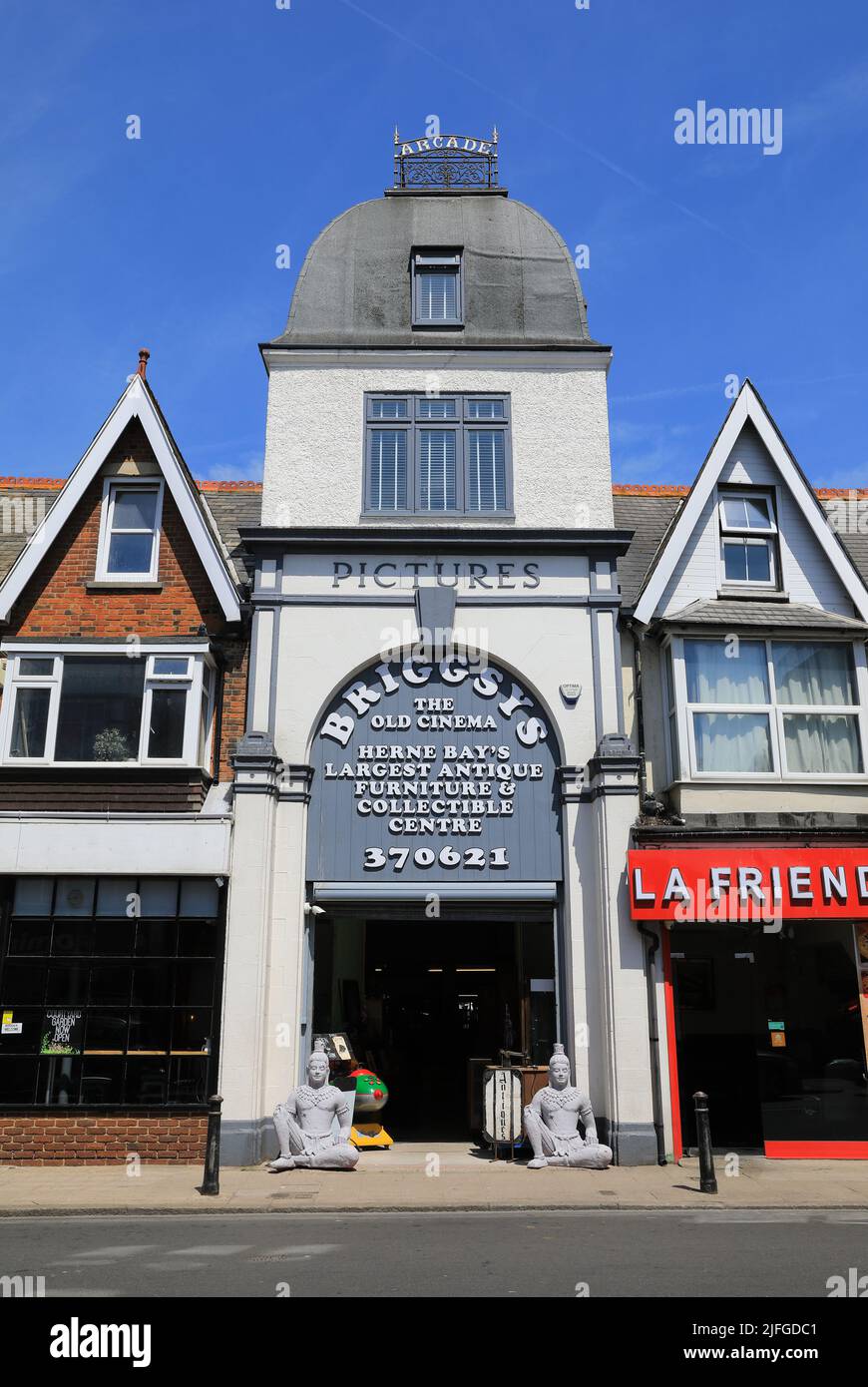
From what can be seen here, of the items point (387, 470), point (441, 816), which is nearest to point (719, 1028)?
point (441, 816)

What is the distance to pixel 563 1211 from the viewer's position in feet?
35.1

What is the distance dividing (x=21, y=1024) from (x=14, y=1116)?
113 cm

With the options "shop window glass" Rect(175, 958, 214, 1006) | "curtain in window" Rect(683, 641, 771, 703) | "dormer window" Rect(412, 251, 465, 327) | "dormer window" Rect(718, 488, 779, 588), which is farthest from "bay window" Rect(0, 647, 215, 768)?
"dormer window" Rect(718, 488, 779, 588)

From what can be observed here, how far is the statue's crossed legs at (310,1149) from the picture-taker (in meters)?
12.8

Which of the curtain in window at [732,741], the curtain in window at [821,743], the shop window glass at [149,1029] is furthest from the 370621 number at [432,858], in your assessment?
the curtain in window at [821,743]

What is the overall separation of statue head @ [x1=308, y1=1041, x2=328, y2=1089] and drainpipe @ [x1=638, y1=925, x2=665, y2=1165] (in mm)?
4232

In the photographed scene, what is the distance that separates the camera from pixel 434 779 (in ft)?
49.0

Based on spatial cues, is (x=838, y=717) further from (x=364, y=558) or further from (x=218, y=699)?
(x=218, y=699)

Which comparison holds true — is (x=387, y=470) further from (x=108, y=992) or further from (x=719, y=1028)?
(x=719, y=1028)

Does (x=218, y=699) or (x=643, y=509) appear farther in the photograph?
(x=643, y=509)

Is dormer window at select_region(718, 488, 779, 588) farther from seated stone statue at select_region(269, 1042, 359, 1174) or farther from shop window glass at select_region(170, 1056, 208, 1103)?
shop window glass at select_region(170, 1056, 208, 1103)

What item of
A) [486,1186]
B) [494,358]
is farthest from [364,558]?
[486,1186]

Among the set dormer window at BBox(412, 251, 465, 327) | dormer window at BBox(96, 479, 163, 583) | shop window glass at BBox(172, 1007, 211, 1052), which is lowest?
shop window glass at BBox(172, 1007, 211, 1052)

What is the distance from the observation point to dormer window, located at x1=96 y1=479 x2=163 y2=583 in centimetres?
1573
